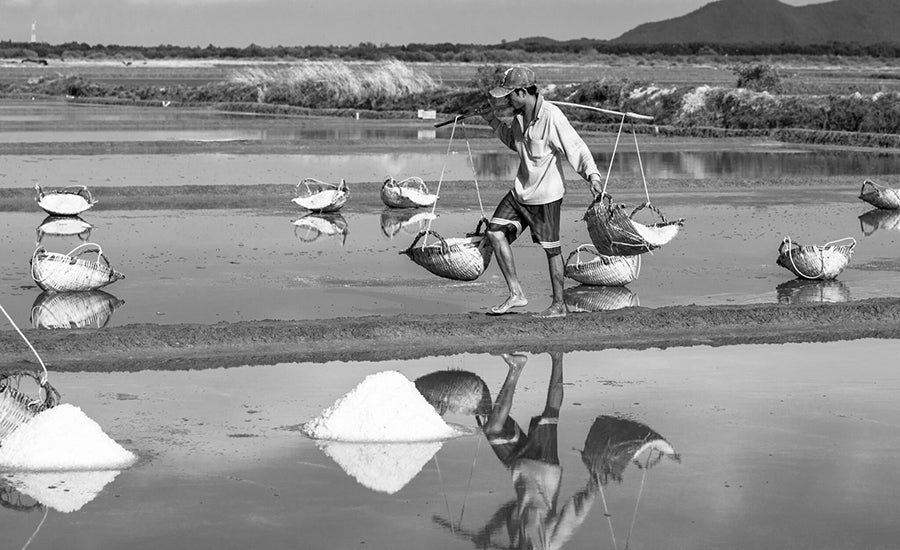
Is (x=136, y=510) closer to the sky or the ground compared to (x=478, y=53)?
closer to the sky

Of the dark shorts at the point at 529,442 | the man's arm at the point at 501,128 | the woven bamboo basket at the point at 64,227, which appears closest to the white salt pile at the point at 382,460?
the dark shorts at the point at 529,442

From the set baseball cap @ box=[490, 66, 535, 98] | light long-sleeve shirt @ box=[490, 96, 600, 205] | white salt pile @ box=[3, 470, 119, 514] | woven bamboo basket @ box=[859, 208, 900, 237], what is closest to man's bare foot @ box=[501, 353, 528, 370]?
light long-sleeve shirt @ box=[490, 96, 600, 205]

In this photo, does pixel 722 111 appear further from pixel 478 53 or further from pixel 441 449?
pixel 478 53

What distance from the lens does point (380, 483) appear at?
6645 mm

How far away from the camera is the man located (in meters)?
9.98

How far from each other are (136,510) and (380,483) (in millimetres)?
1109

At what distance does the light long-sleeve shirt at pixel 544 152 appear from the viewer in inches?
395

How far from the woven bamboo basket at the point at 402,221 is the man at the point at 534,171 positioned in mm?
5955

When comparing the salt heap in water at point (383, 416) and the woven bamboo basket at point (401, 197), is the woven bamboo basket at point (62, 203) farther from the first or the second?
the salt heap in water at point (383, 416)

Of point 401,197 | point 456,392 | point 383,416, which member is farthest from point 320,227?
point 383,416

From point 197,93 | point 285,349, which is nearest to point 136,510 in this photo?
point 285,349

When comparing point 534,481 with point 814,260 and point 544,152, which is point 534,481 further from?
point 814,260

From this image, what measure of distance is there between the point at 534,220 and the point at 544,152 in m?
0.50

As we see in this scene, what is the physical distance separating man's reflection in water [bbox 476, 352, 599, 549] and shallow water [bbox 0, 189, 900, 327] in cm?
330
